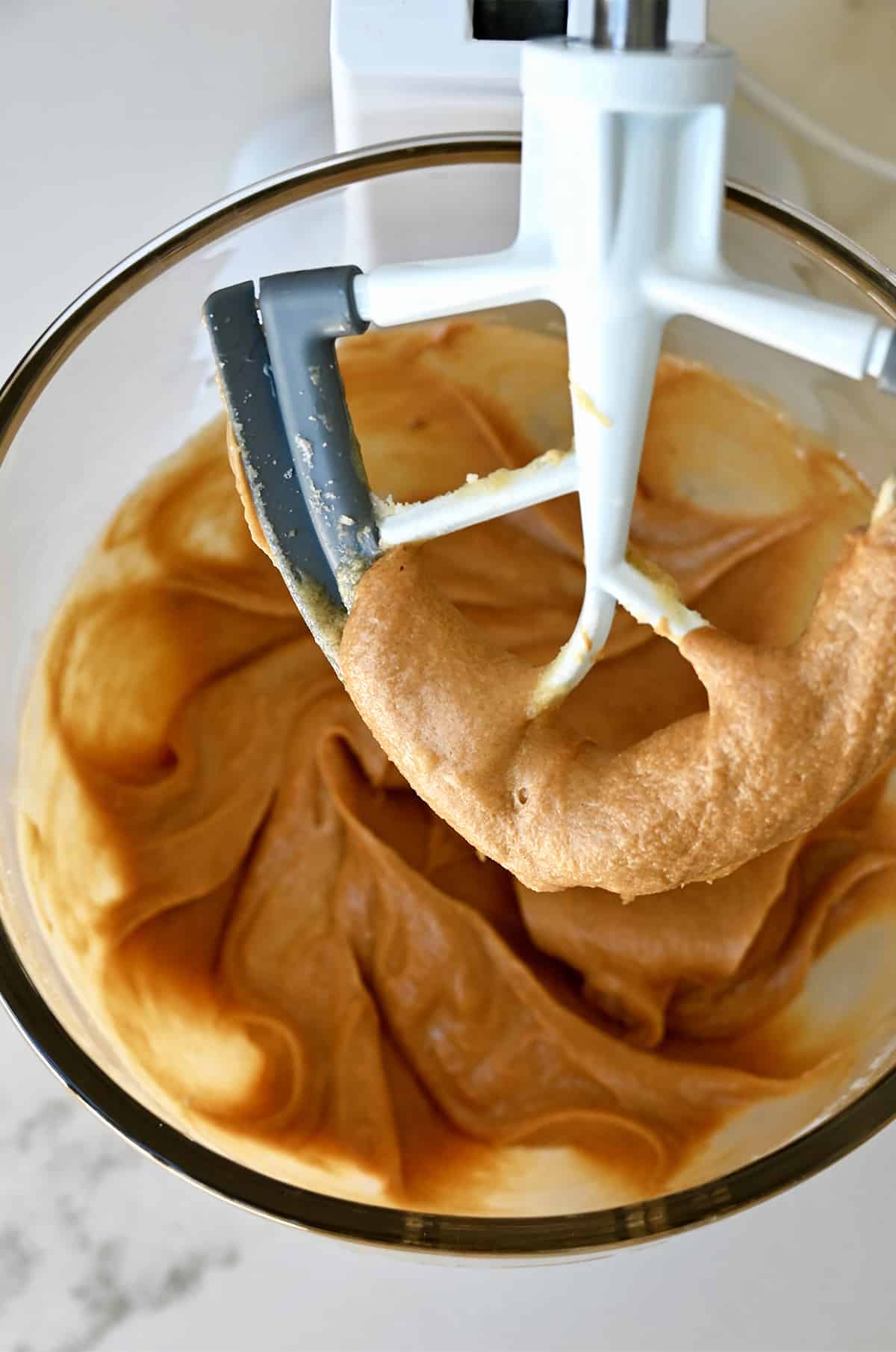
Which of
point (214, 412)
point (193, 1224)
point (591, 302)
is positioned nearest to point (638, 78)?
point (591, 302)

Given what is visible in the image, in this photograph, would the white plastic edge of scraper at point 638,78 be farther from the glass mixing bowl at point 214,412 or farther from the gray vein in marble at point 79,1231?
the gray vein in marble at point 79,1231

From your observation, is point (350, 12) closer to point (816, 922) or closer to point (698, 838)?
point (698, 838)

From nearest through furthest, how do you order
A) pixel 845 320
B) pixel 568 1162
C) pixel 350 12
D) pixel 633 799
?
1. pixel 845 320
2. pixel 633 799
3. pixel 350 12
4. pixel 568 1162

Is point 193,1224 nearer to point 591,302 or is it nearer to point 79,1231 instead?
point 79,1231

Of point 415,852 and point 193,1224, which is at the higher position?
point 415,852

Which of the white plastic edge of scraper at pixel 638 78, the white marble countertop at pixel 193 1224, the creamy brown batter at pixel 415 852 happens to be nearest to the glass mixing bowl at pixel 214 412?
the creamy brown batter at pixel 415 852

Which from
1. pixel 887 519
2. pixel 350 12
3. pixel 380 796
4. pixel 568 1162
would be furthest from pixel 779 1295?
pixel 350 12
